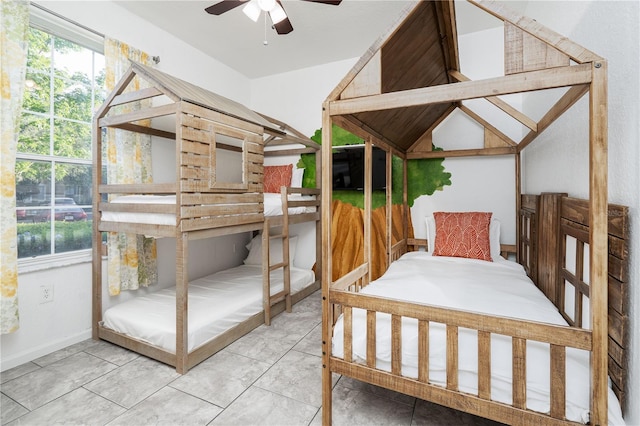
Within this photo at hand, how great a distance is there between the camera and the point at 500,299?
1.64 m

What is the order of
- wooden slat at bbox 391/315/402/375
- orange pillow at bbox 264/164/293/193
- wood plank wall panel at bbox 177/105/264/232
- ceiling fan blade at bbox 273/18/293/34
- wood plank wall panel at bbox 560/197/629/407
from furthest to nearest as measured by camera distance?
orange pillow at bbox 264/164/293/193, ceiling fan blade at bbox 273/18/293/34, wood plank wall panel at bbox 177/105/264/232, wooden slat at bbox 391/315/402/375, wood plank wall panel at bbox 560/197/629/407

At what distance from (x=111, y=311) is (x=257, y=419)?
1598 mm

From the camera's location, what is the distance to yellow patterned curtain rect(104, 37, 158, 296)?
→ 253 cm

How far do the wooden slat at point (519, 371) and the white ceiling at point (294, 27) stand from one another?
232 cm

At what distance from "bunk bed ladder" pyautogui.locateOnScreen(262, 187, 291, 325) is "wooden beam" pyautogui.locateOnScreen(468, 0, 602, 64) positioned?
213 cm

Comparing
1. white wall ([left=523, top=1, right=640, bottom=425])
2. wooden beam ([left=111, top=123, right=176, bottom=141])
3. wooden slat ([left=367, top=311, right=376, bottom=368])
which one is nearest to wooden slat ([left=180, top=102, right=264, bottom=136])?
wooden beam ([left=111, top=123, right=176, bottom=141])

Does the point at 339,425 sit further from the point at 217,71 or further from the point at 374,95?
A: the point at 217,71

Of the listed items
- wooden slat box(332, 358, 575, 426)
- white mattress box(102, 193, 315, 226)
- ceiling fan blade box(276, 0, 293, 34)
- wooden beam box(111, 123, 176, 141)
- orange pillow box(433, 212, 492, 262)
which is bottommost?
wooden slat box(332, 358, 575, 426)

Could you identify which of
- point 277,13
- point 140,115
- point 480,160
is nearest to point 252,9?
point 277,13

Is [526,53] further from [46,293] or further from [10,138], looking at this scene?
[46,293]

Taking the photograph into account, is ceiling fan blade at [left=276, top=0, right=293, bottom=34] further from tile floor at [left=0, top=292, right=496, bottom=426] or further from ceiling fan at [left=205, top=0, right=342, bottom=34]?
tile floor at [left=0, top=292, right=496, bottom=426]

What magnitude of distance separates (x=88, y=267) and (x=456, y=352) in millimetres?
2783

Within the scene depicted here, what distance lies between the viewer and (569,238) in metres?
1.72

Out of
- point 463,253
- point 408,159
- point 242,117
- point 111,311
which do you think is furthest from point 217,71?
point 463,253
